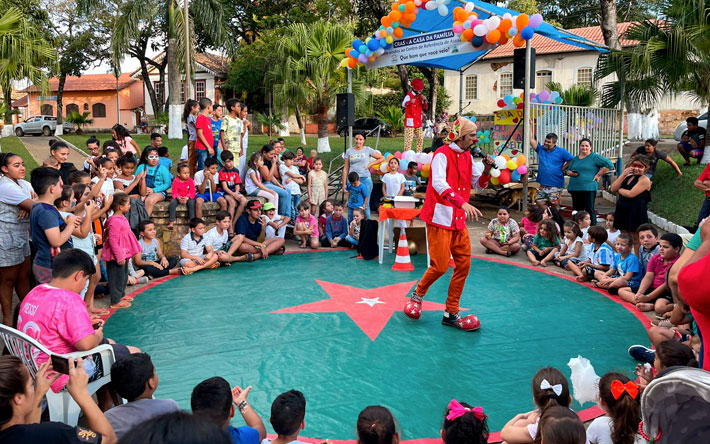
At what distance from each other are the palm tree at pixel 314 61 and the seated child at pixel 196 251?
12107 millimetres

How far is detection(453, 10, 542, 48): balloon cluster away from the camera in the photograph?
10047mm

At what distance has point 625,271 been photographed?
23.8ft

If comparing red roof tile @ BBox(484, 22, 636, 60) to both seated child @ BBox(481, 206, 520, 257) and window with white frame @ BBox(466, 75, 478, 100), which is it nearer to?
window with white frame @ BBox(466, 75, 478, 100)

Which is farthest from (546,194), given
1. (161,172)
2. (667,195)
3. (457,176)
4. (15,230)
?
(15,230)

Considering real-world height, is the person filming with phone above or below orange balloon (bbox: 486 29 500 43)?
below

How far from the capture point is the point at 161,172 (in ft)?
31.4

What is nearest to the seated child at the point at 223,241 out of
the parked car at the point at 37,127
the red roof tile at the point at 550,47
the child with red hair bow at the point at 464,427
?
the child with red hair bow at the point at 464,427

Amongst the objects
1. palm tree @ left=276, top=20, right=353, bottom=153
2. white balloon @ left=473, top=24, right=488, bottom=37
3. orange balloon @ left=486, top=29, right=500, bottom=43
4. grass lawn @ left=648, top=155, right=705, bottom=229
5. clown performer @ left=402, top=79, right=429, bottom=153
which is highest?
palm tree @ left=276, top=20, right=353, bottom=153

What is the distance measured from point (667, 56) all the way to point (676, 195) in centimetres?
273

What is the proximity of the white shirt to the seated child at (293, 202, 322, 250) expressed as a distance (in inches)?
58.0

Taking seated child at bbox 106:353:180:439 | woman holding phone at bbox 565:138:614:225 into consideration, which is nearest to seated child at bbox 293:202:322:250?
woman holding phone at bbox 565:138:614:225

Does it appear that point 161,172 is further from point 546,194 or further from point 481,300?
point 546,194

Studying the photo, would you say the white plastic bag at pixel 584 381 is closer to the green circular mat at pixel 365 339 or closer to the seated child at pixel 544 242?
the green circular mat at pixel 365 339

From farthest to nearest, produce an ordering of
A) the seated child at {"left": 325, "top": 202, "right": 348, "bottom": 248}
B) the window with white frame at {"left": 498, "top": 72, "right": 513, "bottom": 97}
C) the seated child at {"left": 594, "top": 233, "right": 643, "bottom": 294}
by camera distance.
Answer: the window with white frame at {"left": 498, "top": 72, "right": 513, "bottom": 97}
the seated child at {"left": 325, "top": 202, "right": 348, "bottom": 248}
the seated child at {"left": 594, "top": 233, "right": 643, "bottom": 294}
